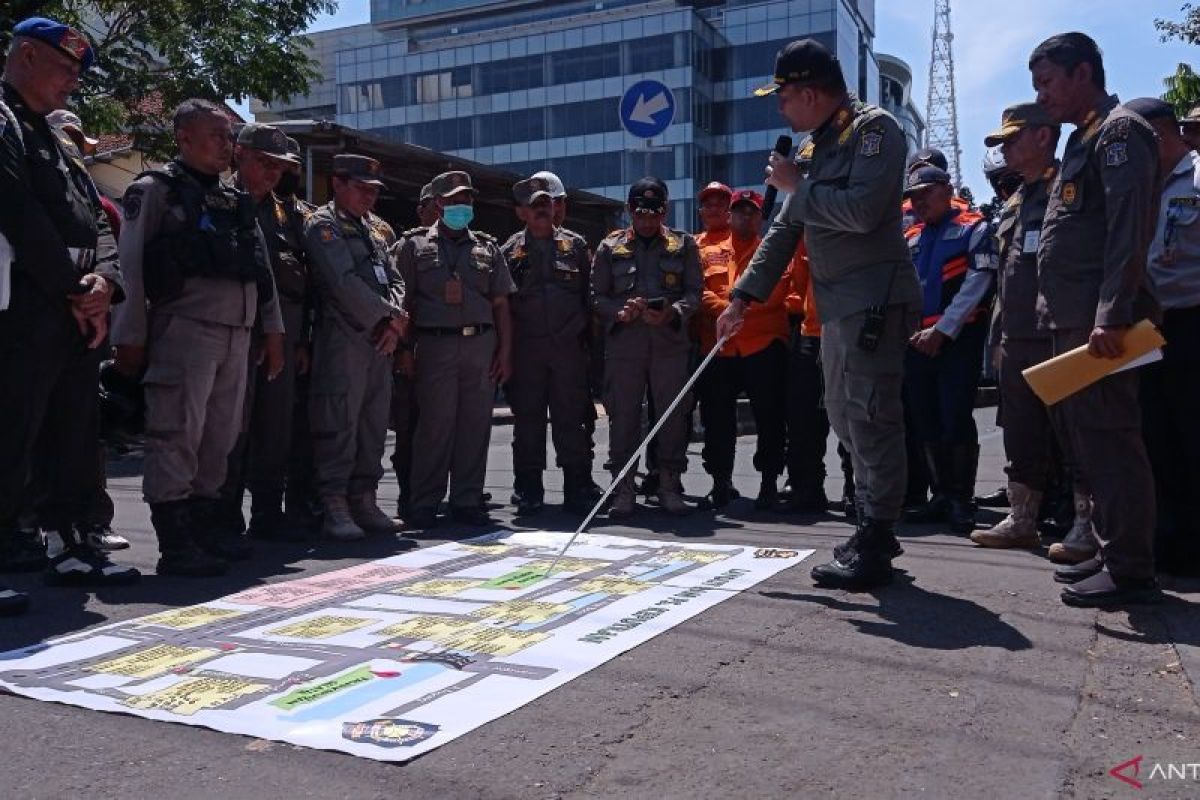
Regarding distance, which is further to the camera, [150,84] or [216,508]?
[150,84]

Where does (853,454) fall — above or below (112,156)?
below

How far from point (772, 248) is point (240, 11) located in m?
10.9

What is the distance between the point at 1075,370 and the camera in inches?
151

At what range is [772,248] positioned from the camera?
15.5 ft

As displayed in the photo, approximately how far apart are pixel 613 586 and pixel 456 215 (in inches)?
107

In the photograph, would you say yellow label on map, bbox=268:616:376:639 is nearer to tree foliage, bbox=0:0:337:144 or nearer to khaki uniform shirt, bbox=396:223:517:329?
khaki uniform shirt, bbox=396:223:517:329

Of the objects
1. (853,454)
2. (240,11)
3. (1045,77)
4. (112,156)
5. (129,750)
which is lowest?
(129,750)

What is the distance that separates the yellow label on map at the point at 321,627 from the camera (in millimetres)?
3649

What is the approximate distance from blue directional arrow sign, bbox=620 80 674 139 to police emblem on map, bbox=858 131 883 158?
549cm

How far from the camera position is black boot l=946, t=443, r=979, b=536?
5934 mm

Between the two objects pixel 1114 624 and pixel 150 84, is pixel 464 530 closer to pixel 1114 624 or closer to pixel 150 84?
pixel 1114 624

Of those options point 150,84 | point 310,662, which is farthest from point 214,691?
point 150,84

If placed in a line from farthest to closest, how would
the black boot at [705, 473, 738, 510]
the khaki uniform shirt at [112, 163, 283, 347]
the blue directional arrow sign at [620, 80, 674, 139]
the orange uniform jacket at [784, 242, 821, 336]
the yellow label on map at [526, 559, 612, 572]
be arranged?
the blue directional arrow sign at [620, 80, 674, 139]
the black boot at [705, 473, 738, 510]
the orange uniform jacket at [784, 242, 821, 336]
the yellow label on map at [526, 559, 612, 572]
the khaki uniform shirt at [112, 163, 283, 347]

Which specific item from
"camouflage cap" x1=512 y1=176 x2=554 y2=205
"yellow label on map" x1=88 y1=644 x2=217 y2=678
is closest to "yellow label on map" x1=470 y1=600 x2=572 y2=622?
"yellow label on map" x1=88 y1=644 x2=217 y2=678
